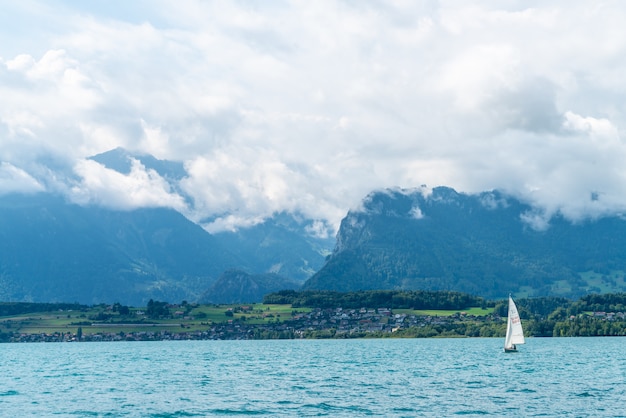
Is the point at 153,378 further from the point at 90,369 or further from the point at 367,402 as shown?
the point at 367,402

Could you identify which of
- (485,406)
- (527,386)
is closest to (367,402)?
(485,406)

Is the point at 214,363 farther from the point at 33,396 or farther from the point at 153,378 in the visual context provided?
the point at 33,396

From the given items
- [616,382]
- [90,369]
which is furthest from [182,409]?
[90,369]

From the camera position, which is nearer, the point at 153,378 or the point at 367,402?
the point at 367,402

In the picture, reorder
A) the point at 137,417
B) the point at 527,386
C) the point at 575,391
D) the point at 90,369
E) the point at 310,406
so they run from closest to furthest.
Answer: the point at 137,417
the point at 310,406
the point at 575,391
the point at 527,386
the point at 90,369

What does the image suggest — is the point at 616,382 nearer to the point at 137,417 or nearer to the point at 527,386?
the point at 527,386

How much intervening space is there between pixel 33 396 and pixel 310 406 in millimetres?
39780

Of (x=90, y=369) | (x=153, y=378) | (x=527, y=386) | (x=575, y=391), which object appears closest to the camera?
(x=575, y=391)

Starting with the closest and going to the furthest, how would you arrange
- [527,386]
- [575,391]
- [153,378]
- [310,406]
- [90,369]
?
[310,406] < [575,391] < [527,386] < [153,378] < [90,369]

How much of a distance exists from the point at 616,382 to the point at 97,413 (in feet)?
226

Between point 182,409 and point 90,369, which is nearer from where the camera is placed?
point 182,409

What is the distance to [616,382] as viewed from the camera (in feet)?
367

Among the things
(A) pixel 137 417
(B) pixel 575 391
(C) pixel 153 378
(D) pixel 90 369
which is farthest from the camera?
(D) pixel 90 369

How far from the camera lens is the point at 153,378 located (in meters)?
132
